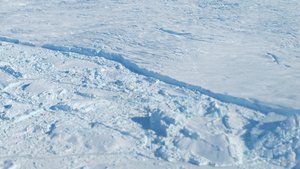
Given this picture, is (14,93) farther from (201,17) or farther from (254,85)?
(201,17)

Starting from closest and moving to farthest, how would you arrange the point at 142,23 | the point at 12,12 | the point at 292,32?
the point at 292,32 < the point at 142,23 < the point at 12,12

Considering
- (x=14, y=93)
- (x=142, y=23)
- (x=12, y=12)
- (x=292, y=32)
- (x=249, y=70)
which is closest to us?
(x=14, y=93)

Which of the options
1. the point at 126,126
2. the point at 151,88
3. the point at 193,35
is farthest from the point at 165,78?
the point at 193,35

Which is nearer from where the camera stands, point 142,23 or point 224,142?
point 224,142

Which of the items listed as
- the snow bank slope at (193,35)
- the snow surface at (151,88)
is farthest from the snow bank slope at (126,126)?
the snow bank slope at (193,35)

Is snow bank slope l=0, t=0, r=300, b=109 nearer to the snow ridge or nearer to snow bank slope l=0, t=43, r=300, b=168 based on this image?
Answer: the snow ridge

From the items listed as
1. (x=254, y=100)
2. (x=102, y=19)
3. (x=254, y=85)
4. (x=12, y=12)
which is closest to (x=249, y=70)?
(x=254, y=85)
